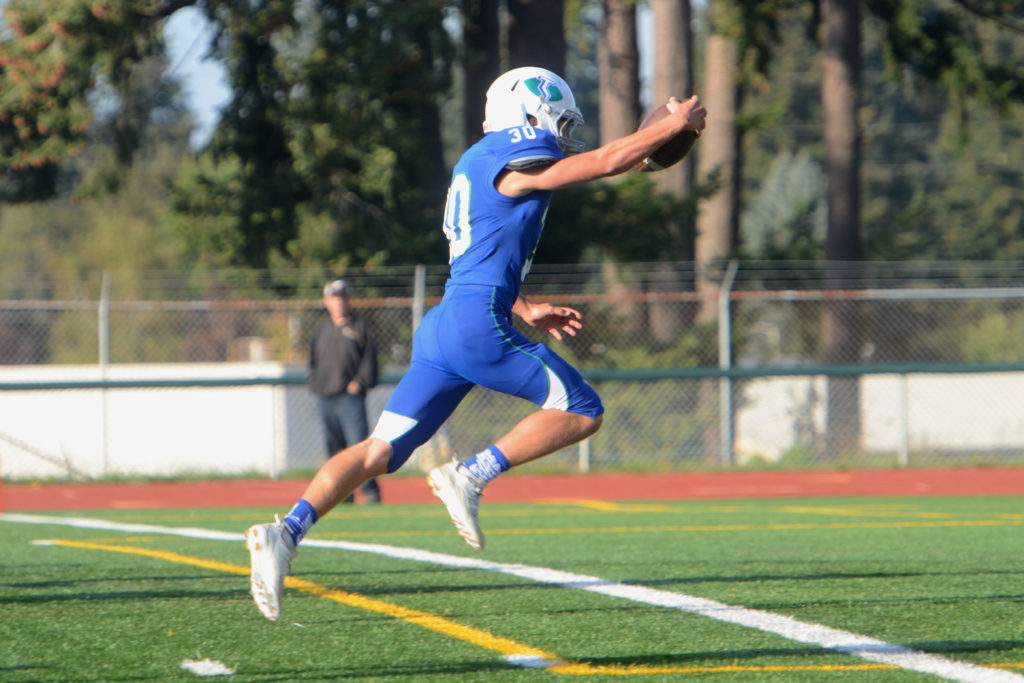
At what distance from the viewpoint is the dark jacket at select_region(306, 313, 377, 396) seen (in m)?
11.7

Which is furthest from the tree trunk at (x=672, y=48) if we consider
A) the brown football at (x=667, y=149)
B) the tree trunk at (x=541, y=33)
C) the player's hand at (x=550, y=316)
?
the brown football at (x=667, y=149)

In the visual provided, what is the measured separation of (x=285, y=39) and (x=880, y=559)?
633 inches

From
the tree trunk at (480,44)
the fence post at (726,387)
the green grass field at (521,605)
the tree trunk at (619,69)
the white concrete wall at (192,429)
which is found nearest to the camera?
the green grass field at (521,605)

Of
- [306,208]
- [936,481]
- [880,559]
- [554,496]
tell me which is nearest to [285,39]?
[306,208]

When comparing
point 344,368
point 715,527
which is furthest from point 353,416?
point 715,527

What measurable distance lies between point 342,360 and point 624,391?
6.64m

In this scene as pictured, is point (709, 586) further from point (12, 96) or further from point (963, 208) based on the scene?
point (963, 208)

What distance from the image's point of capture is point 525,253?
4.43 meters

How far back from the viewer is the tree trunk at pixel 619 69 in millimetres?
21781

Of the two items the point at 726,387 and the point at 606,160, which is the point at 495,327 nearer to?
the point at 606,160

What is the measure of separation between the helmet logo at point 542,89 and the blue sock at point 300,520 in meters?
1.60

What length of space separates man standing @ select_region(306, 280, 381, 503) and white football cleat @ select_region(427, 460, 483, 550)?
23.9ft

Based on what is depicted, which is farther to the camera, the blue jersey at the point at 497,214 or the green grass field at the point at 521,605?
the blue jersey at the point at 497,214

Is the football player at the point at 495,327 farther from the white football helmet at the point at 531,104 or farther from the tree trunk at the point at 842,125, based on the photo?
the tree trunk at the point at 842,125
